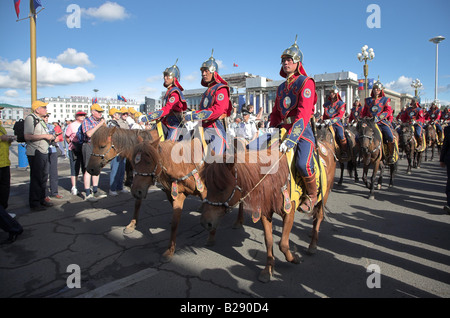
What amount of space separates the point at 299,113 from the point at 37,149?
18.7ft

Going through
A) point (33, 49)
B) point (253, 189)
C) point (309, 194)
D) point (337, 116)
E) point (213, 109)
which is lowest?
point (309, 194)

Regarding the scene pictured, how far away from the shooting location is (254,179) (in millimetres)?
3070

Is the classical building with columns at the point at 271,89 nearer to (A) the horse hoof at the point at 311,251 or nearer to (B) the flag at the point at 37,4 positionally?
(B) the flag at the point at 37,4

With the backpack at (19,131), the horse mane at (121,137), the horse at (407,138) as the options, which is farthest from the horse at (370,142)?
the backpack at (19,131)

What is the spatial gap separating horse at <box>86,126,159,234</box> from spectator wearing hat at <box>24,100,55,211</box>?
157 cm

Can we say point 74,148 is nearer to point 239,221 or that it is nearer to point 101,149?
point 101,149

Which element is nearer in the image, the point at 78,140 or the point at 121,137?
the point at 121,137

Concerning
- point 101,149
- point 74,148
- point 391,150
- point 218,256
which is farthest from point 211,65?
point 391,150

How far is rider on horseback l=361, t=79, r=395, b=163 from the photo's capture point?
8.35 meters

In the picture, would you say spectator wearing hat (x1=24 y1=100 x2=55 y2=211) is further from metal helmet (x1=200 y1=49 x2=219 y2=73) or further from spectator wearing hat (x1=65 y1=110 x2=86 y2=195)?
metal helmet (x1=200 y1=49 x2=219 y2=73)

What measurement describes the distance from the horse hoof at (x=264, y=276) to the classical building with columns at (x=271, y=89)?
51.2m
